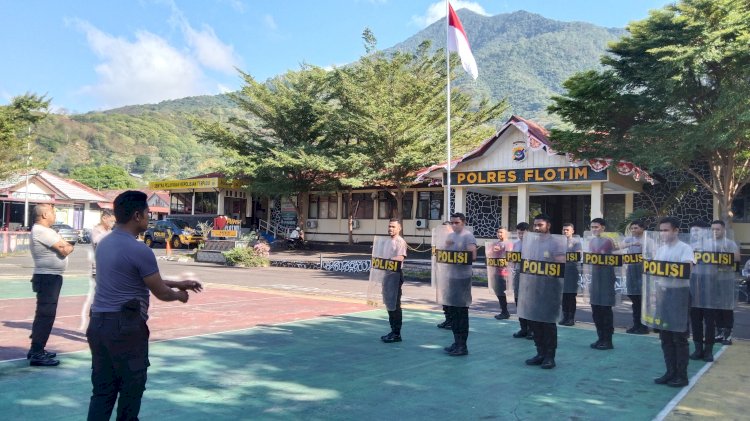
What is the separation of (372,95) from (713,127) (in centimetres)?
1531

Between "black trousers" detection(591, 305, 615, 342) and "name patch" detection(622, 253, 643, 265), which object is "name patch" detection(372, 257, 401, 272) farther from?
"name patch" detection(622, 253, 643, 265)

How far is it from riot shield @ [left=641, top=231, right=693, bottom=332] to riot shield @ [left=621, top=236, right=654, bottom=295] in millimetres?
2733

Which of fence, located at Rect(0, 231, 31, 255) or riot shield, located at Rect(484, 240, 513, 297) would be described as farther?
fence, located at Rect(0, 231, 31, 255)

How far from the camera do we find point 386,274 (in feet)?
28.7

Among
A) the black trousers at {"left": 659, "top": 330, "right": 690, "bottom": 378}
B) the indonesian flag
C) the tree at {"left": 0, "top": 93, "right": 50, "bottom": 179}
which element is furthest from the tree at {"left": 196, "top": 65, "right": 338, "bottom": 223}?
the black trousers at {"left": 659, "top": 330, "right": 690, "bottom": 378}

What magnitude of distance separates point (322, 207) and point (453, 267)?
27.1m

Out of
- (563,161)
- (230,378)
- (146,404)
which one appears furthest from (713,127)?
(146,404)

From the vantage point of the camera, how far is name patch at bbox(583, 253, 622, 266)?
29.3ft

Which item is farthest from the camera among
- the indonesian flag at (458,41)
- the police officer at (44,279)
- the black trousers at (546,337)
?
the indonesian flag at (458,41)

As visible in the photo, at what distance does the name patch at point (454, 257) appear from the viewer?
809 cm

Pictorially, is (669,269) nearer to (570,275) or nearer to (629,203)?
(570,275)

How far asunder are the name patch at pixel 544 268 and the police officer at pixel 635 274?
A: 121 inches

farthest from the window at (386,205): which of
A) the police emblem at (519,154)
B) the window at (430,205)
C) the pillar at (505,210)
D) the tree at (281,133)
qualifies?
the police emblem at (519,154)

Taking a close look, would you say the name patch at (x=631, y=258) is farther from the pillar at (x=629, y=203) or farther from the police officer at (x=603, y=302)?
the pillar at (x=629, y=203)
